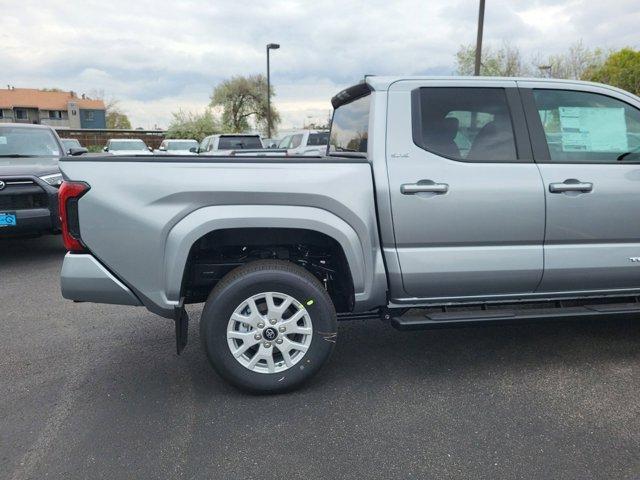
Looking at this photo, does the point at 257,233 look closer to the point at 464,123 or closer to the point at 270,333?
the point at 270,333

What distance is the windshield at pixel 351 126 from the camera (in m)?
3.57

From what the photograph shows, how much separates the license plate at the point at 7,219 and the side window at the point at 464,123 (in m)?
5.39

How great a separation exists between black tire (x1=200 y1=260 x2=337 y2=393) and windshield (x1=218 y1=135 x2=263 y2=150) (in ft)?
45.4

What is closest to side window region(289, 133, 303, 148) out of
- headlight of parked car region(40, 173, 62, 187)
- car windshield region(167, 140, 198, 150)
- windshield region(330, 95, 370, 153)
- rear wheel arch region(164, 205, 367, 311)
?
car windshield region(167, 140, 198, 150)

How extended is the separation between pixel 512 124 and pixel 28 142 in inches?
295

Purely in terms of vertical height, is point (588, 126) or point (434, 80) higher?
point (434, 80)

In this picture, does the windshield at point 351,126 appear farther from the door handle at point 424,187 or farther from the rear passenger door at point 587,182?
the rear passenger door at point 587,182

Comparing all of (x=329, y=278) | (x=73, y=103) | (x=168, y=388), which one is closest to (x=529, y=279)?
(x=329, y=278)

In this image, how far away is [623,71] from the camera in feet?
77.7

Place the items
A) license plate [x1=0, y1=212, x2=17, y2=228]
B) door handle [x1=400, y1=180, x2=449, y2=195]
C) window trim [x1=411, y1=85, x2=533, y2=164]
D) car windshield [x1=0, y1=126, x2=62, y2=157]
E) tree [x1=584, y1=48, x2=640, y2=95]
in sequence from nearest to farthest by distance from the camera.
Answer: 1. door handle [x1=400, y1=180, x2=449, y2=195]
2. window trim [x1=411, y1=85, x2=533, y2=164]
3. license plate [x1=0, y1=212, x2=17, y2=228]
4. car windshield [x1=0, y1=126, x2=62, y2=157]
5. tree [x1=584, y1=48, x2=640, y2=95]

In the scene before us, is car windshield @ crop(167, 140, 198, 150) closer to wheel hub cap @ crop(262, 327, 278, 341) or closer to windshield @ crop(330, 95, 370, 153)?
windshield @ crop(330, 95, 370, 153)

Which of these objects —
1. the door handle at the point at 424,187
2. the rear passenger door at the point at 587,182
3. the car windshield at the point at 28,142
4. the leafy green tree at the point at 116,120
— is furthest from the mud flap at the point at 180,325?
the leafy green tree at the point at 116,120

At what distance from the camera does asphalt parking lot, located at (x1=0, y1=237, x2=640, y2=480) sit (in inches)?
101

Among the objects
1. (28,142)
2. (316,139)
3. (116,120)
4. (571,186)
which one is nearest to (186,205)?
(571,186)
